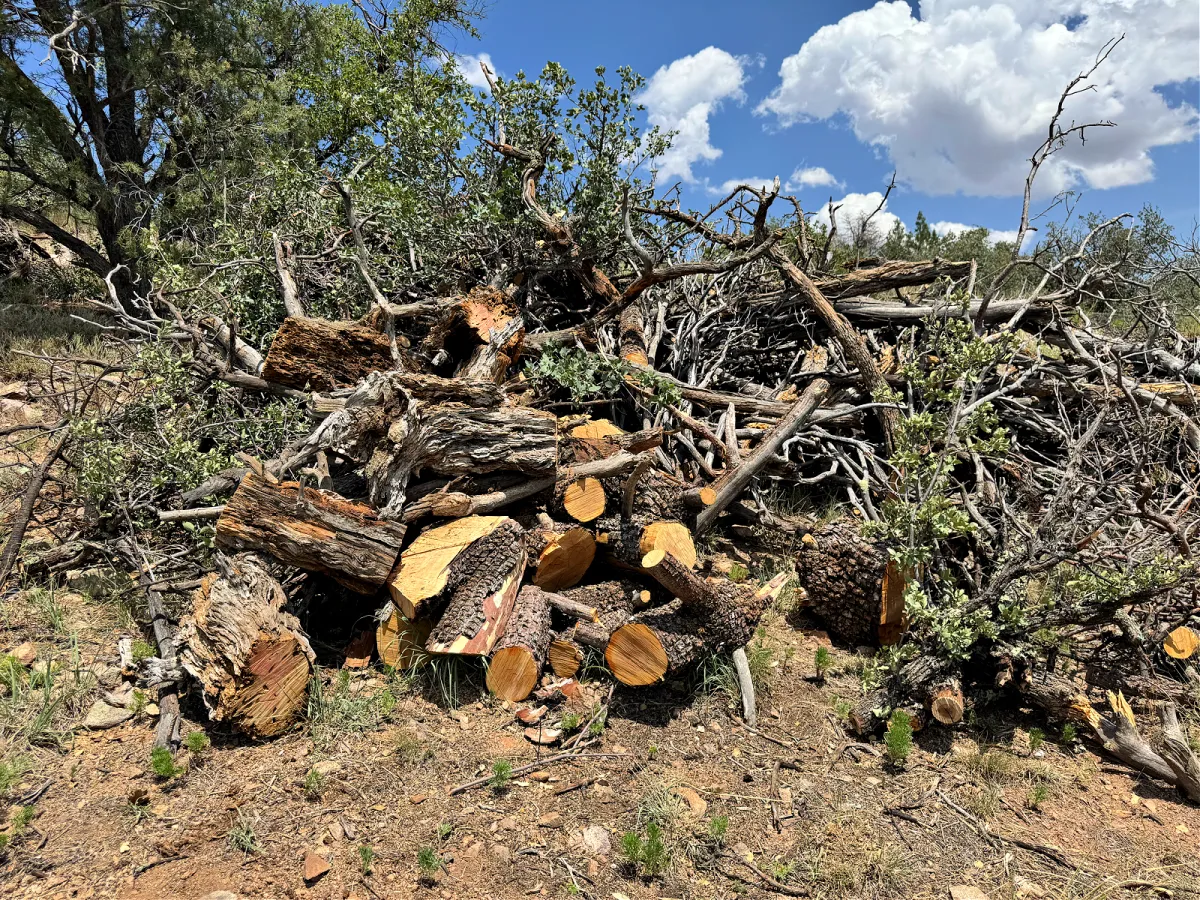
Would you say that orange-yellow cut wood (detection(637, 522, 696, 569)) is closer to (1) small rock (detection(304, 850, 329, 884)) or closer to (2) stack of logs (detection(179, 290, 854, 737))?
(2) stack of logs (detection(179, 290, 854, 737))

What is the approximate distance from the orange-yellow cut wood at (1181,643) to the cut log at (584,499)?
3068 millimetres

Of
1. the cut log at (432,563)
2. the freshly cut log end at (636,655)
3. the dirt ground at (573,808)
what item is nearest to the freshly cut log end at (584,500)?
the cut log at (432,563)

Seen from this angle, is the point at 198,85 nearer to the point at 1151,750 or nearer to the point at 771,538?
the point at 771,538

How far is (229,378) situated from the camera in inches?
190

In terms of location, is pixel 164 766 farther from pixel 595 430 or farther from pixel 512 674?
pixel 595 430

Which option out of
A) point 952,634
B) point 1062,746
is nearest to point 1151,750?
point 1062,746

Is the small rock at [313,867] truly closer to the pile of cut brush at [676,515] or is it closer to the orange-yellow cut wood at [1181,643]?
the pile of cut brush at [676,515]

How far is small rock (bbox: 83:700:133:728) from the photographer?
3102 mm

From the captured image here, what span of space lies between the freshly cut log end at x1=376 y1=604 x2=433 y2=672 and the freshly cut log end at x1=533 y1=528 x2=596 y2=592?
672 millimetres

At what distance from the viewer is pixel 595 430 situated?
14.5 feet

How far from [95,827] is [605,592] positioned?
233 centimetres

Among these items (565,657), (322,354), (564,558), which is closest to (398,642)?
(565,657)

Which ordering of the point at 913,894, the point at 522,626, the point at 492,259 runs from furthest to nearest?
the point at 492,259, the point at 522,626, the point at 913,894

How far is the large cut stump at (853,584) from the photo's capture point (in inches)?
150
